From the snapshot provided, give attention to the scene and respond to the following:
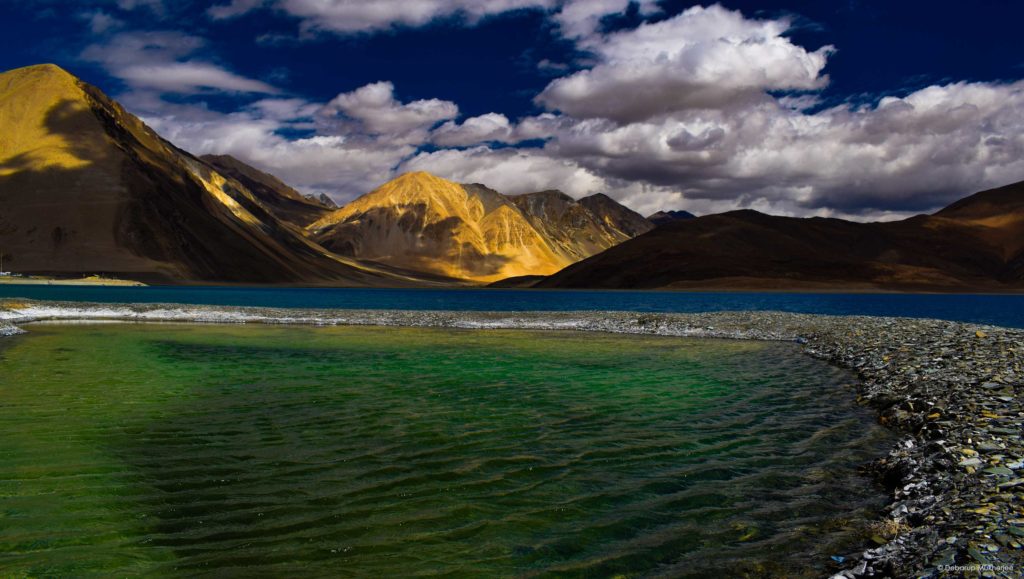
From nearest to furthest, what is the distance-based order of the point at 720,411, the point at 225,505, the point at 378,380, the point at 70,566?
the point at 70,566 < the point at 225,505 < the point at 720,411 < the point at 378,380

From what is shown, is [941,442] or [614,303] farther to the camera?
[614,303]

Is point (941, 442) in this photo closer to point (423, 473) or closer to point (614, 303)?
point (423, 473)

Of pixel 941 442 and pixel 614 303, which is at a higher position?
pixel 614 303

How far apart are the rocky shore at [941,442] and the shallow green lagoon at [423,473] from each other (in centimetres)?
73

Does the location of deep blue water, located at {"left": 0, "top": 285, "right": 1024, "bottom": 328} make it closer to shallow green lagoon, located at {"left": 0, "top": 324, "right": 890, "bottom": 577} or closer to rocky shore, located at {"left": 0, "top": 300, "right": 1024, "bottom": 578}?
rocky shore, located at {"left": 0, "top": 300, "right": 1024, "bottom": 578}

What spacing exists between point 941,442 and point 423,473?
10.0 metres

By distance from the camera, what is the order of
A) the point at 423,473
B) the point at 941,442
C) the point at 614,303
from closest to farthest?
the point at 423,473
the point at 941,442
the point at 614,303

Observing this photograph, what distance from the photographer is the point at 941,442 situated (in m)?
12.2

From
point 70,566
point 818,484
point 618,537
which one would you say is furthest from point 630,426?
point 70,566

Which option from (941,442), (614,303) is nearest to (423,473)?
(941,442)

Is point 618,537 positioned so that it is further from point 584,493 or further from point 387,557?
point 387,557

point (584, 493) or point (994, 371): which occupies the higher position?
point (994, 371)

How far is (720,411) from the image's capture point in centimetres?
1781

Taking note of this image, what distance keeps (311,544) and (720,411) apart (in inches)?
505
